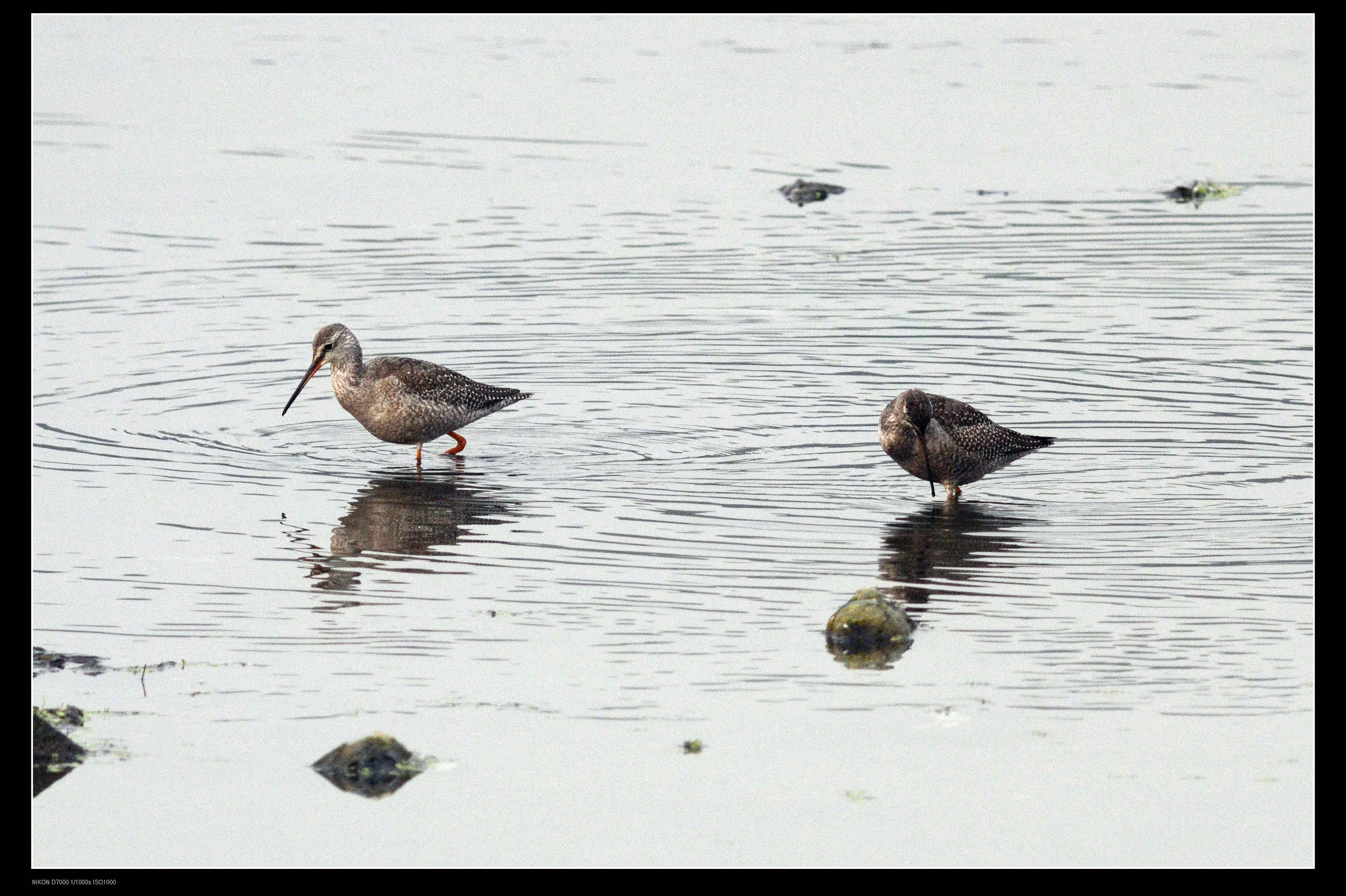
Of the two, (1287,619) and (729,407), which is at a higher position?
(729,407)

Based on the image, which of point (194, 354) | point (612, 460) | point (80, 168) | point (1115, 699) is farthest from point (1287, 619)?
point (80, 168)

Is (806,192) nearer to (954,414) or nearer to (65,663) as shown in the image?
(954,414)

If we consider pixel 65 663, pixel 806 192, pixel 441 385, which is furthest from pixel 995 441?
pixel 806 192

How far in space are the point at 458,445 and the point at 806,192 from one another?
10.5m

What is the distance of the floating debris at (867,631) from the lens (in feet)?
34.9

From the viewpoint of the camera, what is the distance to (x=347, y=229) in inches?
944

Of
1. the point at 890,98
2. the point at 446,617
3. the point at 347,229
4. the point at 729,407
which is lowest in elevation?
the point at 446,617

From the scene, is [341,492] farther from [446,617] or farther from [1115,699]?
[1115,699]

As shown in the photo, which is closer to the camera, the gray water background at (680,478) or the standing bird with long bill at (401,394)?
the gray water background at (680,478)

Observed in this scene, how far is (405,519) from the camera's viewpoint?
1380 centimetres

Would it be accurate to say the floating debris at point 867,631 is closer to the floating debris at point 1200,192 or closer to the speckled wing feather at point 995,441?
the speckled wing feather at point 995,441

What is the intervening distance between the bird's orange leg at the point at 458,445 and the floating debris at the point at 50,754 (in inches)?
271

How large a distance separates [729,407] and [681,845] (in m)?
8.40

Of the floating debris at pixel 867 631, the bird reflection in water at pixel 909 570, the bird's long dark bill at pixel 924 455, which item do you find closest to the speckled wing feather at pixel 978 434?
the bird's long dark bill at pixel 924 455
